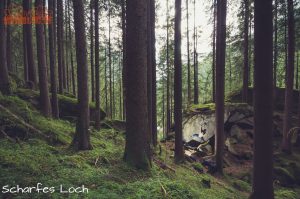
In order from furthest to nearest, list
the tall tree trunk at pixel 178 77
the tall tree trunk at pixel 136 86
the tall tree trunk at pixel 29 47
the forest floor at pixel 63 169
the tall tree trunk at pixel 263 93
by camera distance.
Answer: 1. the tall tree trunk at pixel 178 77
2. the tall tree trunk at pixel 29 47
3. the tall tree trunk at pixel 136 86
4. the tall tree trunk at pixel 263 93
5. the forest floor at pixel 63 169

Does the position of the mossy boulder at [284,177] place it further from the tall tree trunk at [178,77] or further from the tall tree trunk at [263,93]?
the tall tree trunk at [263,93]

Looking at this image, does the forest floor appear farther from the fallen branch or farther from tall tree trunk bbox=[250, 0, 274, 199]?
tall tree trunk bbox=[250, 0, 274, 199]

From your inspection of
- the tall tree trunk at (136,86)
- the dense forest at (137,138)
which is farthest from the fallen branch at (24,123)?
the tall tree trunk at (136,86)

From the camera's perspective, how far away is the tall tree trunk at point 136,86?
739 cm

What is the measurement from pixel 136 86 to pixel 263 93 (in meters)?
3.52

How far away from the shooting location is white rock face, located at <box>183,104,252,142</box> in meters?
18.1

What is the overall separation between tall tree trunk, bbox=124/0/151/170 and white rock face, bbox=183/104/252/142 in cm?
1184

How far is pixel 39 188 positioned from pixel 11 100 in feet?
22.4

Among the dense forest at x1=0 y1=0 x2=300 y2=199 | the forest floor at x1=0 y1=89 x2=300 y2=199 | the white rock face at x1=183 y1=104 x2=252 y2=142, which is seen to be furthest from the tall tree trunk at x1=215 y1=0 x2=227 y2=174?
the white rock face at x1=183 y1=104 x2=252 y2=142

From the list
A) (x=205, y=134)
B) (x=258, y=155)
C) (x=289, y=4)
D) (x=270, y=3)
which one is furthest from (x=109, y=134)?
(x=289, y=4)

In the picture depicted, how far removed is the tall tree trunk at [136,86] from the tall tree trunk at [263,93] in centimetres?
314

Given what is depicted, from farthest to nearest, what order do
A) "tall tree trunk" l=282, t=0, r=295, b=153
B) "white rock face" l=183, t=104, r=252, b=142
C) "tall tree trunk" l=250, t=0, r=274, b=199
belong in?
"white rock face" l=183, t=104, r=252, b=142 < "tall tree trunk" l=282, t=0, r=295, b=153 < "tall tree trunk" l=250, t=0, r=274, b=199

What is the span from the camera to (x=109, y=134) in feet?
49.8

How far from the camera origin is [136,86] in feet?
24.5
